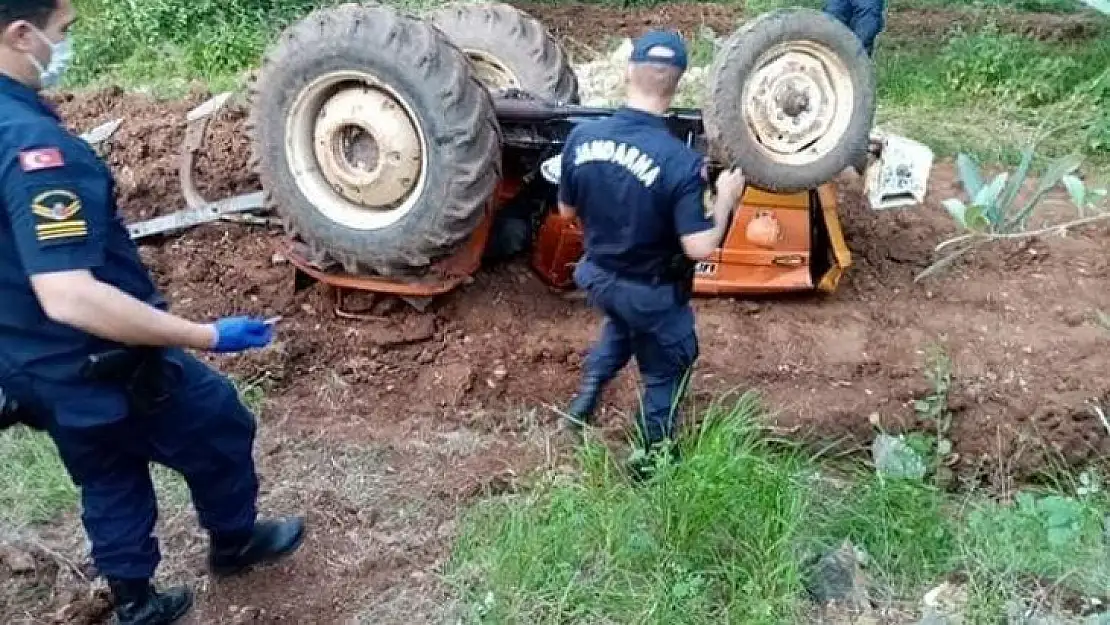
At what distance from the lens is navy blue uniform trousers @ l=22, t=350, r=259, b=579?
304 cm

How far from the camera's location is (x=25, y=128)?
2645 mm

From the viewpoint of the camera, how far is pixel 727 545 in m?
3.40

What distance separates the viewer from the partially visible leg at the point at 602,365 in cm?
427

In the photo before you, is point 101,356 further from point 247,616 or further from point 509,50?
point 509,50

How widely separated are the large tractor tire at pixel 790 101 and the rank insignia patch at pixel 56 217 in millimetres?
2462

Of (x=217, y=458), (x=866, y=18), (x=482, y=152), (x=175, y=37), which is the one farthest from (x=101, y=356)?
(x=175, y=37)

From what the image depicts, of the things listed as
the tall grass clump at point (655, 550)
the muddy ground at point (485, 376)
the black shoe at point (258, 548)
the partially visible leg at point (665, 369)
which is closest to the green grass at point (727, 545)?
the tall grass clump at point (655, 550)

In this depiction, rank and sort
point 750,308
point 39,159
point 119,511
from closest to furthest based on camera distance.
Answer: point 39,159, point 119,511, point 750,308

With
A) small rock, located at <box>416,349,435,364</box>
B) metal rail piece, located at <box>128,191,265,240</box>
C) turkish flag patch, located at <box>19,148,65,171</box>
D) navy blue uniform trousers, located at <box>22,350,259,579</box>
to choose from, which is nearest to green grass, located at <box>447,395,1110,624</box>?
navy blue uniform trousers, located at <box>22,350,259,579</box>

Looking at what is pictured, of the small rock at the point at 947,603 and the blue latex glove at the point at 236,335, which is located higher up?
the blue latex glove at the point at 236,335

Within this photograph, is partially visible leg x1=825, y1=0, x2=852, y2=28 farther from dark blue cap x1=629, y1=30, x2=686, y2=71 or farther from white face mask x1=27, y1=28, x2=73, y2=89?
white face mask x1=27, y1=28, x2=73, y2=89

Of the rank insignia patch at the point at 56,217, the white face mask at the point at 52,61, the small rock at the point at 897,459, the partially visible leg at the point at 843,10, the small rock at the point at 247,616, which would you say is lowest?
the small rock at the point at 897,459

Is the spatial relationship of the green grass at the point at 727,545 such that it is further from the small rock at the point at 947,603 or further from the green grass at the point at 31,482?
the green grass at the point at 31,482

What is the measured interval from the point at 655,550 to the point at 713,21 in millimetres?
8049
